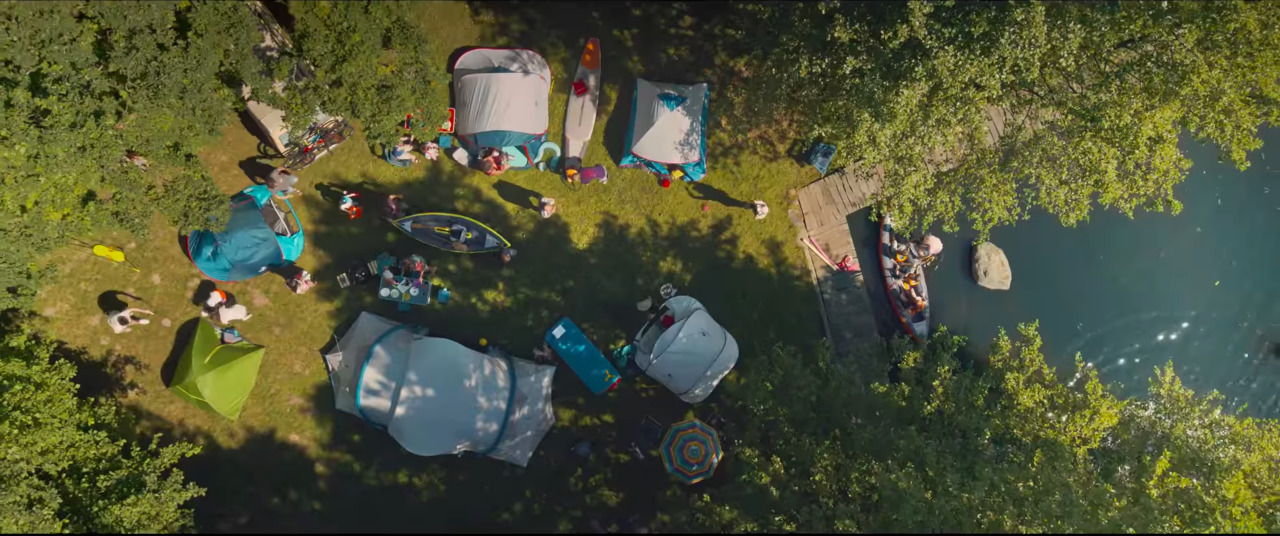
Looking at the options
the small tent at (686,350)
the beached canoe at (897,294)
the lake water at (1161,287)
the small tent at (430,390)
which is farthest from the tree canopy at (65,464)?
the lake water at (1161,287)

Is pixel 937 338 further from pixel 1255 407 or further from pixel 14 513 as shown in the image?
pixel 14 513

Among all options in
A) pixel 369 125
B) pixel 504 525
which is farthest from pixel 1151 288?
pixel 369 125

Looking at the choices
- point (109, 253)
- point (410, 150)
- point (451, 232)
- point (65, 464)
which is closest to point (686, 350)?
→ point (451, 232)

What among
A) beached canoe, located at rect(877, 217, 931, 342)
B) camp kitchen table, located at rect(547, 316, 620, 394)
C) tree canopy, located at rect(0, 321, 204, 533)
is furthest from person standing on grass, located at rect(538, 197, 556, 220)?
tree canopy, located at rect(0, 321, 204, 533)

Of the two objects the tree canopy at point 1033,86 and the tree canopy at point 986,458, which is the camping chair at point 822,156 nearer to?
the tree canopy at point 1033,86

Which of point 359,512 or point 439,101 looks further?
point 359,512
